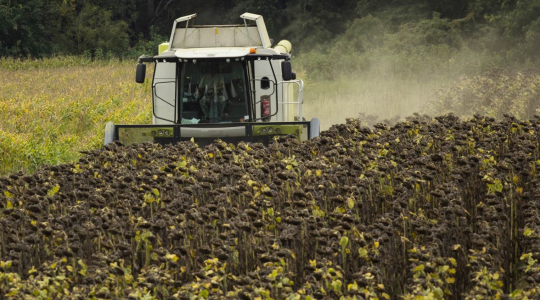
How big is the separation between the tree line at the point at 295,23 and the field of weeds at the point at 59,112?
10635 mm

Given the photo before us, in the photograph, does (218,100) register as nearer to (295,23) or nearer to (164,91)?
(164,91)

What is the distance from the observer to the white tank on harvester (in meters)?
10.0

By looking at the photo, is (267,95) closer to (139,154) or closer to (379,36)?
(139,154)

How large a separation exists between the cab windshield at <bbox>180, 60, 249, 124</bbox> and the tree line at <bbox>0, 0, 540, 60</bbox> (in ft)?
55.8

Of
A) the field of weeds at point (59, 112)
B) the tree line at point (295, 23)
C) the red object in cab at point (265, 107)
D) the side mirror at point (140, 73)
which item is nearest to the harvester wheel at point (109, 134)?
the side mirror at point (140, 73)

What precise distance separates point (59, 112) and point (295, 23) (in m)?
24.6

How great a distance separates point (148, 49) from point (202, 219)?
121 ft

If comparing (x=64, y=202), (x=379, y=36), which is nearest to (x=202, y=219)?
(x=64, y=202)

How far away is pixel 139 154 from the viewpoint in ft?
27.7

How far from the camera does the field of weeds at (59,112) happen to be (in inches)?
466

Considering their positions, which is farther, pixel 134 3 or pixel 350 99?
pixel 134 3

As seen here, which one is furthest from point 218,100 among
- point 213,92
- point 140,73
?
point 140,73

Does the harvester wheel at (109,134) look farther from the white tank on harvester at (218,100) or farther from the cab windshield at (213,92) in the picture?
the cab windshield at (213,92)

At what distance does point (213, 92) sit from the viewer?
10.6 m
